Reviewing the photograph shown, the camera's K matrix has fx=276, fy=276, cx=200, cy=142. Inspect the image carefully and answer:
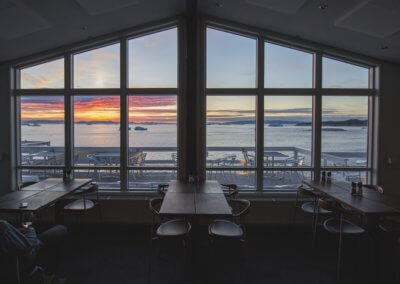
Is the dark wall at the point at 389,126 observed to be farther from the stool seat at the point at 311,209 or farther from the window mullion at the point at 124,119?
the window mullion at the point at 124,119

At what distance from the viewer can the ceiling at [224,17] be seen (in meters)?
3.46

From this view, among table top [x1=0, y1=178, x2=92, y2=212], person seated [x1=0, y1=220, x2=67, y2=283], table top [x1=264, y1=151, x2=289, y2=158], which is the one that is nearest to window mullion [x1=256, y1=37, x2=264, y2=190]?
table top [x1=264, y1=151, x2=289, y2=158]

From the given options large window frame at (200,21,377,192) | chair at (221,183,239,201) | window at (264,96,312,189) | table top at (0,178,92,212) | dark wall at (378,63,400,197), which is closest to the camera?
table top at (0,178,92,212)

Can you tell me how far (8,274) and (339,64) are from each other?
5446mm

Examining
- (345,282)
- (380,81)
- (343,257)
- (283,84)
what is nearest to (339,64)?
(380,81)

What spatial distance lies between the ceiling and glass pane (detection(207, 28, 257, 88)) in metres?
0.35

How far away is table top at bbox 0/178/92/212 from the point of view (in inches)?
122

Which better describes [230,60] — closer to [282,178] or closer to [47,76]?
[282,178]

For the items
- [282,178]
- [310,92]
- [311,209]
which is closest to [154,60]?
[310,92]

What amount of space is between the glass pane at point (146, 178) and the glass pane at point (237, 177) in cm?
79

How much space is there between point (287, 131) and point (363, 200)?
1897mm

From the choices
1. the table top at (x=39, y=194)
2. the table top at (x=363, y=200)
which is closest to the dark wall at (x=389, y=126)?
the table top at (x=363, y=200)

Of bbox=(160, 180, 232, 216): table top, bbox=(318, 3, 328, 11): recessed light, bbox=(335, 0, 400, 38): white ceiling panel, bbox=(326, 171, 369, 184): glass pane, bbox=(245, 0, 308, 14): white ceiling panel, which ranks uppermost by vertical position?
bbox=(245, 0, 308, 14): white ceiling panel

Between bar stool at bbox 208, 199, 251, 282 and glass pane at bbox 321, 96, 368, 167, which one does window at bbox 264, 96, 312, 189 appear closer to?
glass pane at bbox 321, 96, 368, 167
